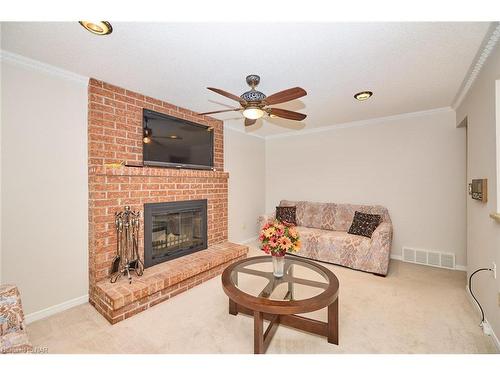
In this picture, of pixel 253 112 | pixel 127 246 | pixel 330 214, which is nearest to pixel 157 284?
pixel 127 246

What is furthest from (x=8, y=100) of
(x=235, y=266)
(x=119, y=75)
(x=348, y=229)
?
(x=348, y=229)

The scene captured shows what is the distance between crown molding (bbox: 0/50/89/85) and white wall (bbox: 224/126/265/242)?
7.34 feet

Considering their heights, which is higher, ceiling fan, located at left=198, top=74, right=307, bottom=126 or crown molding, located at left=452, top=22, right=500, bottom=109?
crown molding, located at left=452, top=22, right=500, bottom=109

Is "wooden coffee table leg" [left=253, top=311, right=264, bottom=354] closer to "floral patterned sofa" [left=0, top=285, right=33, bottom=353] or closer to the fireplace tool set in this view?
"floral patterned sofa" [left=0, top=285, right=33, bottom=353]

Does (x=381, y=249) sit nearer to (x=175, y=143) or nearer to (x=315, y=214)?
(x=315, y=214)

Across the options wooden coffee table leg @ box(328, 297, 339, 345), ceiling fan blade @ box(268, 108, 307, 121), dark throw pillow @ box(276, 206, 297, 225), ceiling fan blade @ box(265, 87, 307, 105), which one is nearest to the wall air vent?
dark throw pillow @ box(276, 206, 297, 225)

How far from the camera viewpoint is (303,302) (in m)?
1.55

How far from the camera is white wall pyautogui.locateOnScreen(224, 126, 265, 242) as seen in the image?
416cm

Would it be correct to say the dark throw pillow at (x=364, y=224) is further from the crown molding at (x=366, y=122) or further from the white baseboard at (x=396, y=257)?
the crown molding at (x=366, y=122)

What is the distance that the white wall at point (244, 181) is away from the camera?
416cm

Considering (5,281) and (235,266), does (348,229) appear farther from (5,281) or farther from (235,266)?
(5,281)

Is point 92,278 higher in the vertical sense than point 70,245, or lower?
lower

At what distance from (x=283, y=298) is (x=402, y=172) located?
3.01 m
